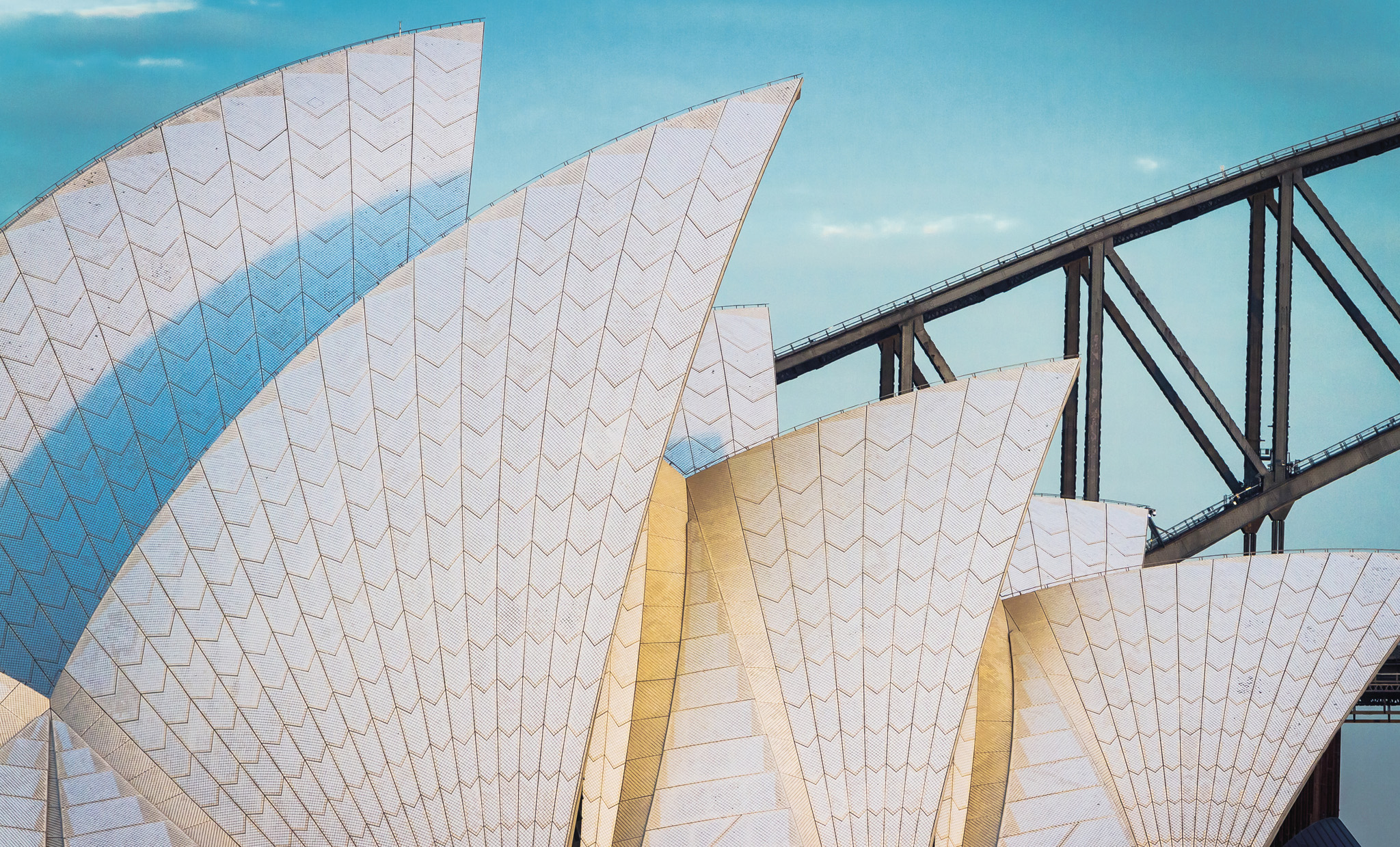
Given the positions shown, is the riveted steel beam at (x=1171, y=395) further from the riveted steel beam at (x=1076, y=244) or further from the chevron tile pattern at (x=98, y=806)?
the chevron tile pattern at (x=98, y=806)

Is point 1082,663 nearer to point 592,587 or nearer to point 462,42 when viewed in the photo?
point 592,587

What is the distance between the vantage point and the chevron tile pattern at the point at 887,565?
27234 millimetres

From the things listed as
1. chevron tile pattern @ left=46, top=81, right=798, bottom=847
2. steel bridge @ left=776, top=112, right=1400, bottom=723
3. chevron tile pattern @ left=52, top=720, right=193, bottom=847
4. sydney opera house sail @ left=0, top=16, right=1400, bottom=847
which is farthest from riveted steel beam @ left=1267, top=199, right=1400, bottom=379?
chevron tile pattern @ left=52, top=720, right=193, bottom=847

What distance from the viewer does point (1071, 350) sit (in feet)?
148

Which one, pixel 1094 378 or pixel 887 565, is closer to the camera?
pixel 887 565

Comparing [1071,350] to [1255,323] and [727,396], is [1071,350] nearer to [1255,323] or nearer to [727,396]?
[1255,323]

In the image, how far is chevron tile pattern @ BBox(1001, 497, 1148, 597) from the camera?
38.6 m

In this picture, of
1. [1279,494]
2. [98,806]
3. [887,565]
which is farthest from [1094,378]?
[98,806]

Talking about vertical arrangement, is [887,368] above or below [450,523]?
above

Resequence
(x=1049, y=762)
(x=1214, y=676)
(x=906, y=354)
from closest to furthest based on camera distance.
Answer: (x=1049, y=762) → (x=1214, y=676) → (x=906, y=354)

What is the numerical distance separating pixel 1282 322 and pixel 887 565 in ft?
81.6

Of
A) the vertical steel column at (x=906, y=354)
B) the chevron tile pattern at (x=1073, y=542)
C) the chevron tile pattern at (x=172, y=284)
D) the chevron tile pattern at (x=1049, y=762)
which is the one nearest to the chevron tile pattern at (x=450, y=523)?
the chevron tile pattern at (x=172, y=284)

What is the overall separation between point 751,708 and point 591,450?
21.0ft

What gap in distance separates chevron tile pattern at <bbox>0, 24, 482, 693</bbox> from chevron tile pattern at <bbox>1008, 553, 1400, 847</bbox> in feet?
54.9
